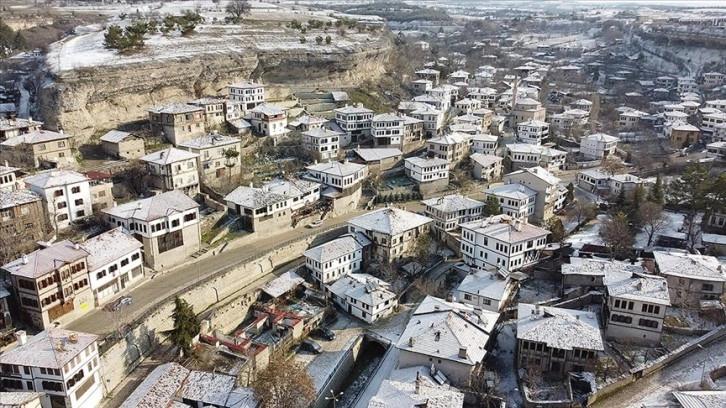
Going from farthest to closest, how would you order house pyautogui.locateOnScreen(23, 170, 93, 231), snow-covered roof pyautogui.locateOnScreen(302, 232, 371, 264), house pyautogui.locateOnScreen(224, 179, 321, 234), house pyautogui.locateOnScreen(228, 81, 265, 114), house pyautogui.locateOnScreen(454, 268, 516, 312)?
1. house pyautogui.locateOnScreen(228, 81, 265, 114)
2. house pyautogui.locateOnScreen(224, 179, 321, 234)
3. snow-covered roof pyautogui.locateOnScreen(302, 232, 371, 264)
4. house pyautogui.locateOnScreen(23, 170, 93, 231)
5. house pyautogui.locateOnScreen(454, 268, 516, 312)

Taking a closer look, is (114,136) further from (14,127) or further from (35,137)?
(14,127)

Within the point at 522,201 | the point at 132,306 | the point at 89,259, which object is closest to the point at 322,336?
the point at 132,306

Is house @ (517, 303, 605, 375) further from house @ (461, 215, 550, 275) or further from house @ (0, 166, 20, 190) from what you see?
house @ (0, 166, 20, 190)

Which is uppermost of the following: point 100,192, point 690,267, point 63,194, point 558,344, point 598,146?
point 63,194

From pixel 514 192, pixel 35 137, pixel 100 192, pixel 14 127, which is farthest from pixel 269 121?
pixel 514 192

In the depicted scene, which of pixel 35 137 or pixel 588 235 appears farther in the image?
pixel 588 235

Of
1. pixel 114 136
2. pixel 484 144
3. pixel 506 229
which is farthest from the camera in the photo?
pixel 484 144

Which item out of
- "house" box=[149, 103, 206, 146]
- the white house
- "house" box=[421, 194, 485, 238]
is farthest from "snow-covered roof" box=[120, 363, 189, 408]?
the white house
